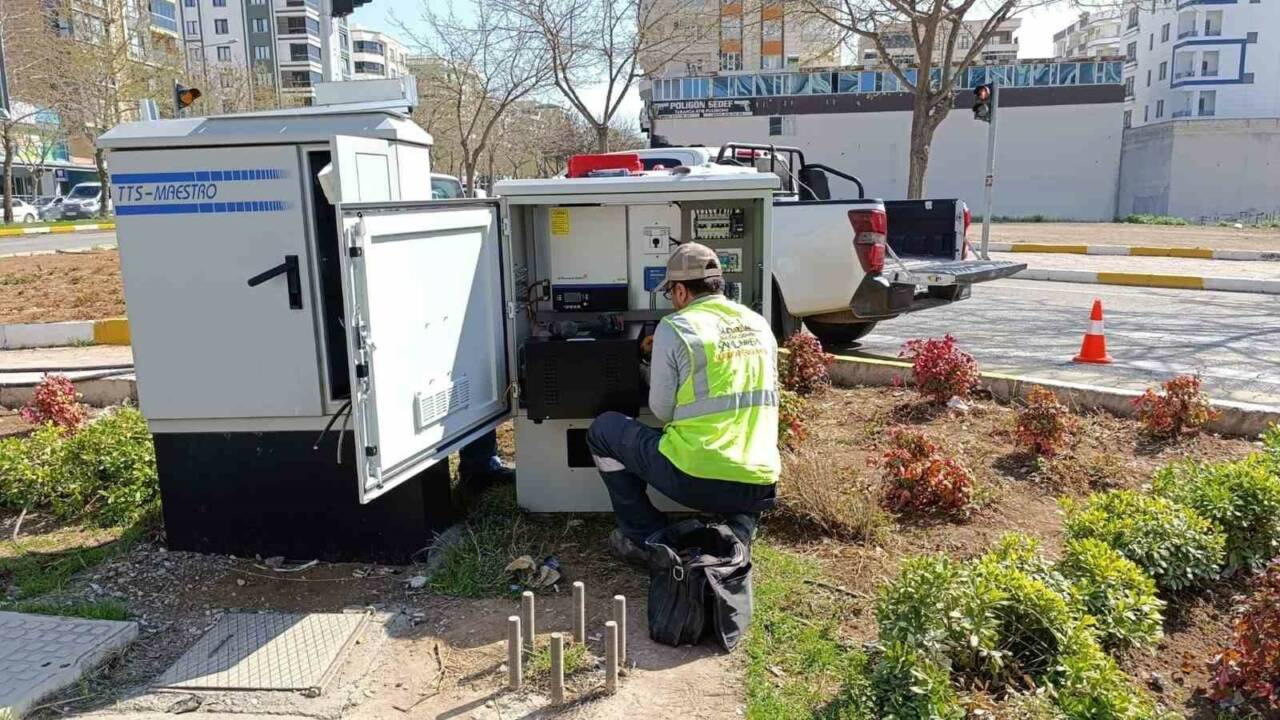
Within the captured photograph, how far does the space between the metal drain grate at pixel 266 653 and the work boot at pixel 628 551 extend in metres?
1.18

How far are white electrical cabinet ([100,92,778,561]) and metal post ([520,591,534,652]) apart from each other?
0.82m

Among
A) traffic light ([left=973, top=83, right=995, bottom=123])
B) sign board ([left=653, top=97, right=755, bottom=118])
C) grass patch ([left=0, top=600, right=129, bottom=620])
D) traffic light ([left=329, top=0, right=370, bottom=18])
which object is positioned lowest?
grass patch ([left=0, top=600, right=129, bottom=620])

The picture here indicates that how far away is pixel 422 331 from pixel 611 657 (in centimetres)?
167

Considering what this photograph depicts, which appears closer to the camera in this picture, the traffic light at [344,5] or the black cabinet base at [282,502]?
the black cabinet base at [282,502]

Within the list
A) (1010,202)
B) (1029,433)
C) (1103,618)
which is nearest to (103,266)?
(1029,433)

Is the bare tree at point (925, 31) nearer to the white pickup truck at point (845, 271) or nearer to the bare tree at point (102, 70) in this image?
the white pickup truck at point (845, 271)

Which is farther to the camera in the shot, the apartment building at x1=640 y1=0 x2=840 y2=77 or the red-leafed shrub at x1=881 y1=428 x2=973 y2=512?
the apartment building at x1=640 y1=0 x2=840 y2=77

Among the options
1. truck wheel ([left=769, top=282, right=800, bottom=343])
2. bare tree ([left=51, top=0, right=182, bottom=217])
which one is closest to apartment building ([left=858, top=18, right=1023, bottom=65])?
truck wheel ([left=769, top=282, right=800, bottom=343])

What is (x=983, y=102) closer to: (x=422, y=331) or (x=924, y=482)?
(x=924, y=482)

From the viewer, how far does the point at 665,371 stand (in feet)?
12.8

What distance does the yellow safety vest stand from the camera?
3.79 meters

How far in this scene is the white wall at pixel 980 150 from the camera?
44.5m

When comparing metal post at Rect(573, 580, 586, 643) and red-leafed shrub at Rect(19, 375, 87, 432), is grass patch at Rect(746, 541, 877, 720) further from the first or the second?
red-leafed shrub at Rect(19, 375, 87, 432)

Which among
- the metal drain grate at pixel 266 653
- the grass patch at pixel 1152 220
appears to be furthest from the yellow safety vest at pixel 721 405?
the grass patch at pixel 1152 220
